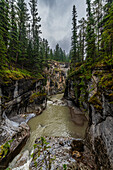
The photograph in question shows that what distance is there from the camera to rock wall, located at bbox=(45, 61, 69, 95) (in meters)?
38.3

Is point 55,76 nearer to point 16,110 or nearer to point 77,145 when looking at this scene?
point 16,110

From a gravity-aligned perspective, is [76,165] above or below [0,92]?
below

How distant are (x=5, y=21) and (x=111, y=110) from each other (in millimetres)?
18219

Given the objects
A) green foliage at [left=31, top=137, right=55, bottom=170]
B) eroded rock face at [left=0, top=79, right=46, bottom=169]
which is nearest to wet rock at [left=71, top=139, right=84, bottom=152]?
green foliage at [left=31, top=137, right=55, bottom=170]

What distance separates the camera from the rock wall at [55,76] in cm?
3833

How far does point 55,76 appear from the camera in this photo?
141 ft

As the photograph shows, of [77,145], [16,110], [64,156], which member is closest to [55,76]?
[16,110]

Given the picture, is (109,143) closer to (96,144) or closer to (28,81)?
(96,144)

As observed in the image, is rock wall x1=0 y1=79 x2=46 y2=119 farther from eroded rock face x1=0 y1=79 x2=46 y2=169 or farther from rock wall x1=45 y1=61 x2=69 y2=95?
rock wall x1=45 y1=61 x2=69 y2=95

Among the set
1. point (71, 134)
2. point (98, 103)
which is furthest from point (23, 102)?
A: point (98, 103)

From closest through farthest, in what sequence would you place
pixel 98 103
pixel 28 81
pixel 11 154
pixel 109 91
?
pixel 109 91, pixel 98 103, pixel 11 154, pixel 28 81

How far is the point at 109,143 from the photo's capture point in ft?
14.3

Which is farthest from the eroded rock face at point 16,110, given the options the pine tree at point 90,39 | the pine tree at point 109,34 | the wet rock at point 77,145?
the pine tree at point 90,39

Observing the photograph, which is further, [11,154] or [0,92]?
[0,92]
